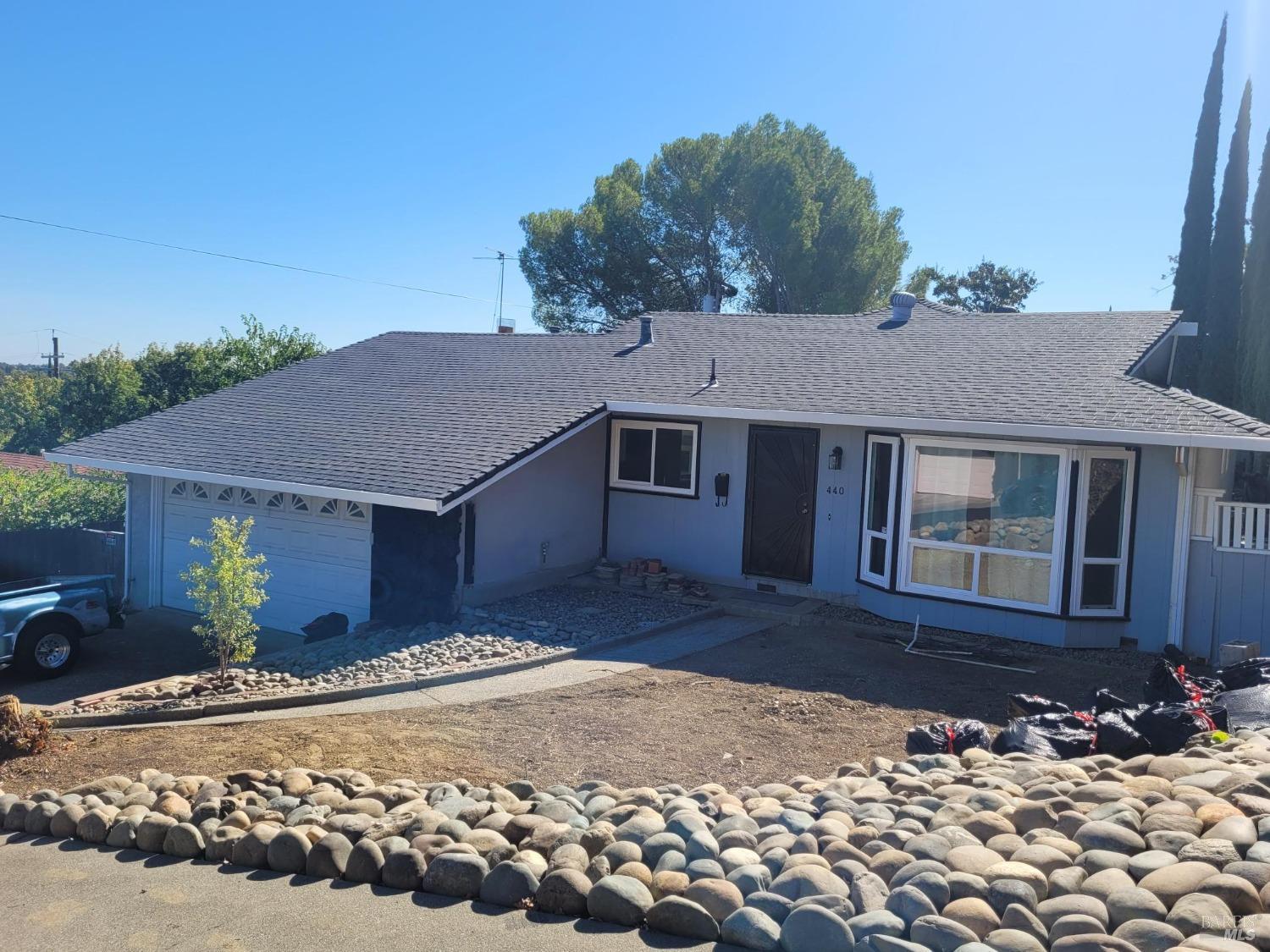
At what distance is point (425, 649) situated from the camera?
11.2 metres

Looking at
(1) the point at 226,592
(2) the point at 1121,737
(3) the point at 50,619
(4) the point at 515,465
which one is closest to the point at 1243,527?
(2) the point at 1121,737

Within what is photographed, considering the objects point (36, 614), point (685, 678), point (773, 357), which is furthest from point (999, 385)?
point (36, 614)

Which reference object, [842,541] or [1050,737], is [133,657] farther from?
[1050,737]

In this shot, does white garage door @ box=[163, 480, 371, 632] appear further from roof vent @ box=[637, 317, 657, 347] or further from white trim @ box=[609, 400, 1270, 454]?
roof vent @ box=[637, 317, 657, 347]

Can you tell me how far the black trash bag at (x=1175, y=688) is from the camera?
8.01m

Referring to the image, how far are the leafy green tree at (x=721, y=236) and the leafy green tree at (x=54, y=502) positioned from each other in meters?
19.0

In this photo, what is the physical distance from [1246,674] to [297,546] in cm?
1113

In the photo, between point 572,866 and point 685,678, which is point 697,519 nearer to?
point 685,678

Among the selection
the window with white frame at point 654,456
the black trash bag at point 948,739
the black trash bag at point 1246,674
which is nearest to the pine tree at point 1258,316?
the window with white frame at point 654,456

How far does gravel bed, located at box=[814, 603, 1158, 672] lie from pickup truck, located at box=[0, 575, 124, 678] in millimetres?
8749

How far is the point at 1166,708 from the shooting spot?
7.13 meters

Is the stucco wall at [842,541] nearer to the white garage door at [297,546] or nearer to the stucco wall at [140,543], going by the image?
the white garage door at [297,546]

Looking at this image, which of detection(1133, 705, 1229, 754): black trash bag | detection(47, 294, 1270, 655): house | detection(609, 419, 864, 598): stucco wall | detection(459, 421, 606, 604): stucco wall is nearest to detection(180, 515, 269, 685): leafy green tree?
detection(47, 294, 1270, 655): house

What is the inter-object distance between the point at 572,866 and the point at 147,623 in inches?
463
